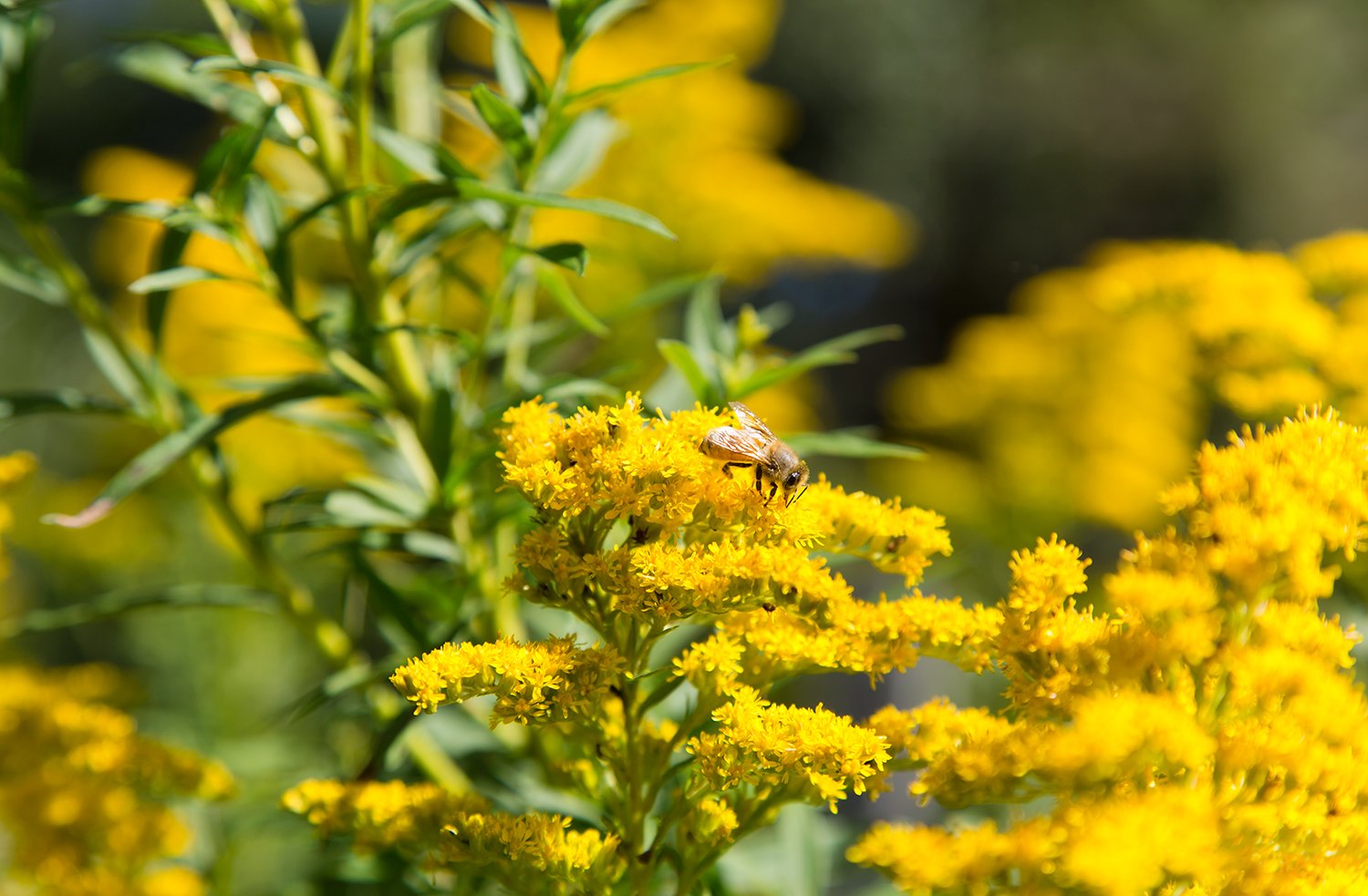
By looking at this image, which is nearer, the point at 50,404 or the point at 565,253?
the point at 565,253

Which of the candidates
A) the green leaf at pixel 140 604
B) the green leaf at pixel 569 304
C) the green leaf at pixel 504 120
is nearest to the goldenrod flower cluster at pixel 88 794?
the green leaf at pixel 140 604

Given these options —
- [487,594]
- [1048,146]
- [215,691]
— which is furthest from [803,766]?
[1048,146]

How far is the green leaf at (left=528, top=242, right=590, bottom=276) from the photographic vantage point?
111 cm

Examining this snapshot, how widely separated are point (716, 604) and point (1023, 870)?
0.29 meters

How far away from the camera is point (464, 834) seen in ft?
3.17

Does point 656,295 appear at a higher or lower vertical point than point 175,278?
higher

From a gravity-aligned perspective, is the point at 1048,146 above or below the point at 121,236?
above

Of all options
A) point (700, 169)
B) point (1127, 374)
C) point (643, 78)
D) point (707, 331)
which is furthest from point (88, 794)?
point (700, 169)

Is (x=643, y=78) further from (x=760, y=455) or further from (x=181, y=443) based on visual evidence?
(x=181, y=443)

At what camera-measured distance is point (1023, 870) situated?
2.67ft

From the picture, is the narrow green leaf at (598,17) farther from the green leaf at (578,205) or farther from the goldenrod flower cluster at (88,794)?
the goldenrod flower cluster at (88,794)

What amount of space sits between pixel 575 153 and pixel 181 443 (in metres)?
0.57

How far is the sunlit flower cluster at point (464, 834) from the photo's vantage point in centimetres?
94

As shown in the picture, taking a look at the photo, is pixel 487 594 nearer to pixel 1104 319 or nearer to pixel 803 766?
pixel 803 766
